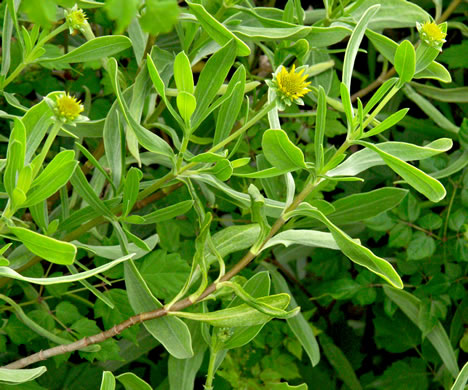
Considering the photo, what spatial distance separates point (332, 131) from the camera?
95 cm

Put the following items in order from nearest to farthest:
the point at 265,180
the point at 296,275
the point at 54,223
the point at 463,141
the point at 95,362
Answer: the point at 54,223 → the point at 265,180 → the point at 463,141 → the point at 95,362 → the point at 296,275

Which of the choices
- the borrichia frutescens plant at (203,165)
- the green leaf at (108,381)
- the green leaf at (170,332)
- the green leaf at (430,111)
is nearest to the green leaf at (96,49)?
the borrichia frutescens plant at (203,165)

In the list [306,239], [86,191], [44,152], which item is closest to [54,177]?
[44,152]

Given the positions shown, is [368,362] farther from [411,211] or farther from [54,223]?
[54,223]

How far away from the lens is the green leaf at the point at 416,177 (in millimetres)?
539

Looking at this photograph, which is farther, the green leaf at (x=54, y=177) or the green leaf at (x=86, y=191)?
the green leaf at (x=86, y=191)

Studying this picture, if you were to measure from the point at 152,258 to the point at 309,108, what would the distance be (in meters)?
0.54

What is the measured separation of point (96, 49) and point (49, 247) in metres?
0.26

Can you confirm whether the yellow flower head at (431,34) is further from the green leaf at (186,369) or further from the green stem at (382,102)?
the green leaf at (186,369)

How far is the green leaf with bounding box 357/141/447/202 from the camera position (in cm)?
54

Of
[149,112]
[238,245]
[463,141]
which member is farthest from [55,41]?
[463,141]

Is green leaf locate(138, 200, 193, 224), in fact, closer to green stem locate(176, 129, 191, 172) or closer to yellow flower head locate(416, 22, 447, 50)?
green stem locate(176, 129, 191, 172)

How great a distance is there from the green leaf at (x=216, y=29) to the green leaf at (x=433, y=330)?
1.59ft

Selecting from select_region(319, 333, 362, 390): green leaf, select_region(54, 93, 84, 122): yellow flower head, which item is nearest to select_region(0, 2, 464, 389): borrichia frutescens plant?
select_region(54, 93, 84, 122): yellow flower head
